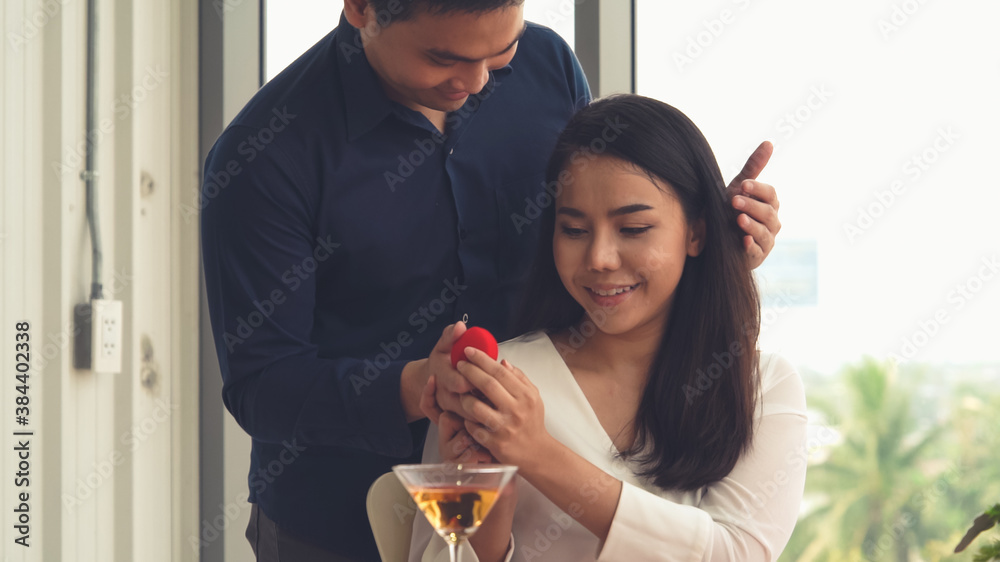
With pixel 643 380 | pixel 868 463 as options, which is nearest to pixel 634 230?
pixel 643 380

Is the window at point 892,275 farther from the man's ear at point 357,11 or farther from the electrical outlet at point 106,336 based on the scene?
the electrical outlet at point 106,336

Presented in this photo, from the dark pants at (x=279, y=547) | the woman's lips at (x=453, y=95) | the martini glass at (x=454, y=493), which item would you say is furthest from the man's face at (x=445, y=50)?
the dark pants at (x=279, y=547)

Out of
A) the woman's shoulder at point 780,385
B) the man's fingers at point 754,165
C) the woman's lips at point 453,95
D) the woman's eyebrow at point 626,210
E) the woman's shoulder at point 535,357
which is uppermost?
the woman's lips at point 453,95

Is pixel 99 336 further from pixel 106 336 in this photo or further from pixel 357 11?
pixel 357 11

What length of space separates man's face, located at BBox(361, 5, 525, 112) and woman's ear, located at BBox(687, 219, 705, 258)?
44 centimetres

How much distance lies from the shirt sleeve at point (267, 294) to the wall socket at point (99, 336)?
78cm

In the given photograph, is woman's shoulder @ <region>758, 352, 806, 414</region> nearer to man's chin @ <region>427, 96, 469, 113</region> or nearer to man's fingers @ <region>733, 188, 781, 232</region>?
man's fingers @ <region>733, 188, 781, 232</region>

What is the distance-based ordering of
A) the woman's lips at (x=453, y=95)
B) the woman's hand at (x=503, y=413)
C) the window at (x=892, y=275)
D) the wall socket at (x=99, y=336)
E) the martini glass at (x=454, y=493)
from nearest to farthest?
the martini glass at (x=454, y=493), the woman's hand at (x=503, y=413), the woman's lips at (x=453, y=95), the wall socket at (x=99, y=336), the window at (x=892, y=275)

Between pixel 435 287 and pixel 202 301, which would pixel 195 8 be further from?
pixel 435 287

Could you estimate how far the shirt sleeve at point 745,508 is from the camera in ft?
4.00

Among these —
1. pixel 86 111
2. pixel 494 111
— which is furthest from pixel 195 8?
pixel 494 111

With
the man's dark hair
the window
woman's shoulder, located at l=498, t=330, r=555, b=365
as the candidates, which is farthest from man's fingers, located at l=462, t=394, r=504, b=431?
the window

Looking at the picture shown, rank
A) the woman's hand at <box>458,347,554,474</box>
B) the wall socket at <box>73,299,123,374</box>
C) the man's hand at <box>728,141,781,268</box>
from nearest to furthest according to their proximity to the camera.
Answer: the woman's hand at <box>458,347,554,474</box> → the man's hand at <box>728,141,781,268</box> → the wall socket at <box>73,299,123,374</box>

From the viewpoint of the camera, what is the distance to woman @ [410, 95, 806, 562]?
123 cm
